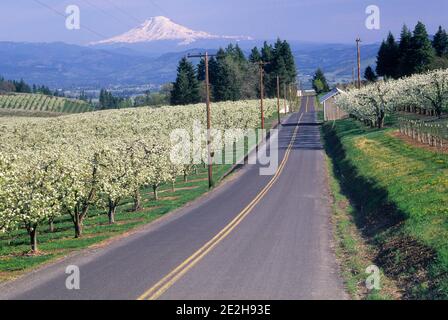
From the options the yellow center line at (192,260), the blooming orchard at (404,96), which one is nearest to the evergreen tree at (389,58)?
the blooming orchard at (404,96)

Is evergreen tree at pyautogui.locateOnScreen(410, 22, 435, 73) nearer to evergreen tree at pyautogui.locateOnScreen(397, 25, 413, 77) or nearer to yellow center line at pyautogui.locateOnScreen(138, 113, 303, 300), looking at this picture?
evergreen tree at pyautogui.locateOnScreen(397, 25, 413, 77)

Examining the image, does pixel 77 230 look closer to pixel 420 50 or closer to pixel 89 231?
pixel 89 231

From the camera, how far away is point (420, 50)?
362 ft

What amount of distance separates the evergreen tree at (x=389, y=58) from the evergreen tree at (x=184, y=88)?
1786 inches

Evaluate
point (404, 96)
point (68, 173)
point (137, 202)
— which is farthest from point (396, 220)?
point (404, 96)

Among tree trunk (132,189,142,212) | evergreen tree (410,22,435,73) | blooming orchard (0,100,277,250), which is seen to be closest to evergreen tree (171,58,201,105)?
evergreen tree (410,22,435,73)

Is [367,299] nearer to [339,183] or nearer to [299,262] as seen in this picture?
[299,262]

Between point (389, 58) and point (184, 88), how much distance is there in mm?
48190

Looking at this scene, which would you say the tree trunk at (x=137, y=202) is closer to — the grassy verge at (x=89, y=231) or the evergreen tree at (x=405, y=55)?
the grassy verge at (x=89, y=231)

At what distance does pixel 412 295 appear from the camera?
1544 cm

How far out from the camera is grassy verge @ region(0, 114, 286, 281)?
22447mm

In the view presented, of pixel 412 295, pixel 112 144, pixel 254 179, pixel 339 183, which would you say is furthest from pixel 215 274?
pixel 254 179

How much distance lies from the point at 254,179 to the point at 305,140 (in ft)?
107

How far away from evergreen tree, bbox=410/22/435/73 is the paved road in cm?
8357
